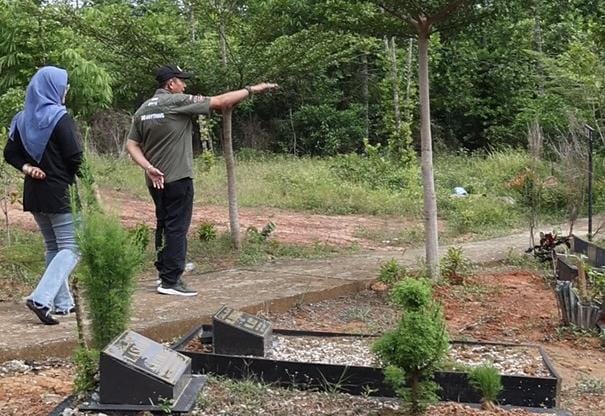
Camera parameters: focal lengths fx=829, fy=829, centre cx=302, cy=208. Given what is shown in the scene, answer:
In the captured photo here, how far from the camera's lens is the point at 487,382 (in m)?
3.74

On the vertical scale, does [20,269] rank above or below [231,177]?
below

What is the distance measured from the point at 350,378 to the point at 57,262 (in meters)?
2.32

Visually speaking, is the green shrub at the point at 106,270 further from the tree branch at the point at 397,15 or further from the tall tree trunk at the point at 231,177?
the tall tree trunk at the point at 231,177

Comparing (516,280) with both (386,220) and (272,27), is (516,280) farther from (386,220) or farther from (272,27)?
(386,220)

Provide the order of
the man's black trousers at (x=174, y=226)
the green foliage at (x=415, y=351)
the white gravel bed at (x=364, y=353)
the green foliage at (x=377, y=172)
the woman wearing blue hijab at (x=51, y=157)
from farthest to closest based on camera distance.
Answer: the green foliage at (x=377, y=172) < the man's black trousers at (x=174, y=226) < the woman wearing blue hijab at (x=51, y=157) < the white gravel bed at (x=364, y=353) < the green foliage at (x=415, y=351)

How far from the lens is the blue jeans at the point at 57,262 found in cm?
529

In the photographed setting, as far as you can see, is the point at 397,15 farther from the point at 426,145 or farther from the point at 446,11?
the point at 426,145

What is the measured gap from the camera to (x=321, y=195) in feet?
50.7

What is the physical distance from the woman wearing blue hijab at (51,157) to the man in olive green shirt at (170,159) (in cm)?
85

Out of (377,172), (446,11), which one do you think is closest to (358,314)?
(446,11)

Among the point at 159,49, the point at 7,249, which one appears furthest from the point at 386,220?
the point at 7,249

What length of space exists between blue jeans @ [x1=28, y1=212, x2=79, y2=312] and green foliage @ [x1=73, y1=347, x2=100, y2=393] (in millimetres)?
1617

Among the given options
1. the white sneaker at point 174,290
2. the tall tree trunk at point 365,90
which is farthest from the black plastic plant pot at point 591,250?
the tall tree trunk at point 365,90

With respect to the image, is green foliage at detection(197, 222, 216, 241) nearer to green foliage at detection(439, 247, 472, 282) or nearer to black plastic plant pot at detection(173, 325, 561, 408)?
green foliage at detection(439, 247, 472, 282)
